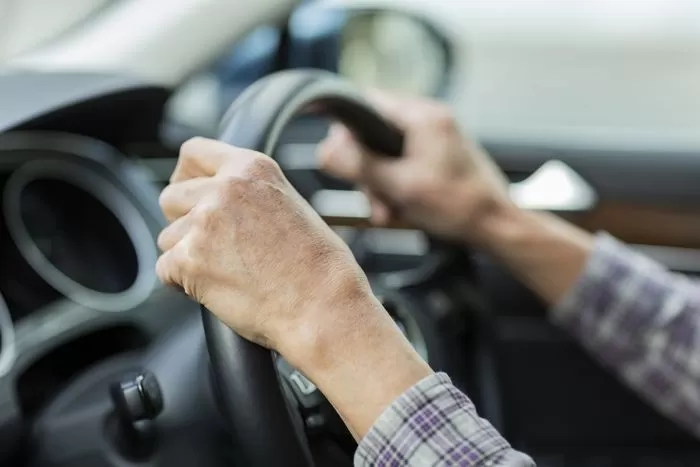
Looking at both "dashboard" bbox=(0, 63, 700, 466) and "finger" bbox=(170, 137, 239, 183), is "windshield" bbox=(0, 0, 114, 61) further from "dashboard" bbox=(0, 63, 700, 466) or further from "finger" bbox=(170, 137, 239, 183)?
"finger" bbox=(170, 137, 239, 183)

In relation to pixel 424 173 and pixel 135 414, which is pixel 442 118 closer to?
pixel 424 173

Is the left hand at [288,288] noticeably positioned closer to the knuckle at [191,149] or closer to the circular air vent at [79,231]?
Answer: the knuckle at [191,149]

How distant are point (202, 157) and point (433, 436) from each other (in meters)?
0.26

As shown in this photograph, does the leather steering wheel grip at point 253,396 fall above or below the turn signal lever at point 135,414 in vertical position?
above

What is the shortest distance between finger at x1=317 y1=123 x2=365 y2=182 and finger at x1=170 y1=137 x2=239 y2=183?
353mm

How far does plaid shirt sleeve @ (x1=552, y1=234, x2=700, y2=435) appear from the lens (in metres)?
1.21

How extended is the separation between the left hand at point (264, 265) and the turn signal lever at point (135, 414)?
0.31ft

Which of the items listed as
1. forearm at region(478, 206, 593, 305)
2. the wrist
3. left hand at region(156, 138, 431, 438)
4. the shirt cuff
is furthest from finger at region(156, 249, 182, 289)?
the shirt cuff

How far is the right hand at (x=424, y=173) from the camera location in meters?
1.11

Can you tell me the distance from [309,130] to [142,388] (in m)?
0.84

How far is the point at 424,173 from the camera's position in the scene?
3.66 feet

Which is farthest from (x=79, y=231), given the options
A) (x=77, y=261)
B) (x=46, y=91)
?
(x=46, y=91)

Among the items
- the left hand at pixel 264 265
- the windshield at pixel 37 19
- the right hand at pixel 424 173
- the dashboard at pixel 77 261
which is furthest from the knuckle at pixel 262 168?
the windshield at pixel 37 19

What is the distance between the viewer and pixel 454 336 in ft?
3.65
